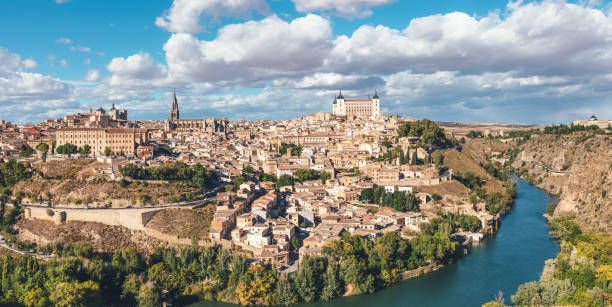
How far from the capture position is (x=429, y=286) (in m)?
23.4

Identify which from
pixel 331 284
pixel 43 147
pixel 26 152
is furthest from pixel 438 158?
pixel 26 152

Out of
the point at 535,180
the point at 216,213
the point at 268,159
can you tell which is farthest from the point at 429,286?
the point at 535,180

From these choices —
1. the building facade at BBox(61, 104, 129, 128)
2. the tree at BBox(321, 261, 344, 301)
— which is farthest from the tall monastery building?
the tree at BBox(321, 261, 344, 301)

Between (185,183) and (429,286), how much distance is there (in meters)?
18.2

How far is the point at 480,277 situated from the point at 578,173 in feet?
62.9

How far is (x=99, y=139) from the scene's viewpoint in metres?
40.1

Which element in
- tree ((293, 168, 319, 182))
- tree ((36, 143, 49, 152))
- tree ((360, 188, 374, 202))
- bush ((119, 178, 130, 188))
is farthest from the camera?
tree ((36, 143, 49, 152))

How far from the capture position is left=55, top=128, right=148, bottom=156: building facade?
131 ft

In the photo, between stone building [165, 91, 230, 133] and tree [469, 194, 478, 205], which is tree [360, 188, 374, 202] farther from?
stone building [165, 91, 230, 133]

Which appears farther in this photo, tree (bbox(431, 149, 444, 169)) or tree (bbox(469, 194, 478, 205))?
tree (bbox(431, 149, 444, 169))

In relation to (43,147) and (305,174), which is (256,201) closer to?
(305,174)

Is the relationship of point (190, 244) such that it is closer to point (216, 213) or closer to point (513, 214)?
point (216, 213)

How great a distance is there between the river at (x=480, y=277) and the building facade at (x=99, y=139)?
23.3 meters

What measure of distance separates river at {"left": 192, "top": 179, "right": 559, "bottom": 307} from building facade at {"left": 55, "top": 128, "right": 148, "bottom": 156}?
23251 mm
